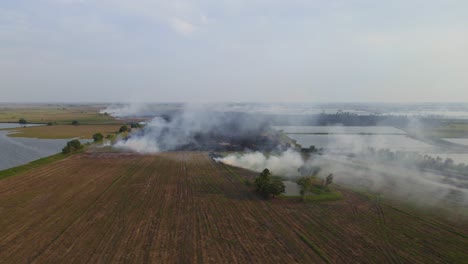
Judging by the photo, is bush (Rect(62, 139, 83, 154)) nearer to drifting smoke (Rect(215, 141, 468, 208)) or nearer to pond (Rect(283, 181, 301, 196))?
drifting smoke (Rect(215, 141, 468, 208))

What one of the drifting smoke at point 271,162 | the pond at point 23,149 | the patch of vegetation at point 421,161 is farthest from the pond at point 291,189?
the pond at point 23,149

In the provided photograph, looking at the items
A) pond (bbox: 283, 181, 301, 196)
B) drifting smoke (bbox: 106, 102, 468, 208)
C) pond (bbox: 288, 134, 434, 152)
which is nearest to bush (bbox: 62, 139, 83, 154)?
drifting smoke (bbox: 106, 102, 468, 208)

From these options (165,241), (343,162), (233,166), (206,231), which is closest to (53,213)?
(165,241)

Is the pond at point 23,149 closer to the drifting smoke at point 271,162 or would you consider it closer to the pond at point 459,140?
the drifting smoke at point 271,162

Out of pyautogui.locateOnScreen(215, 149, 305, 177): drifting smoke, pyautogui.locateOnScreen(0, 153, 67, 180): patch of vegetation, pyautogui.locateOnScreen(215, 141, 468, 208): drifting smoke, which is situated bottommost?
pyautogui.locateOnScreen(215, 141, 468, 208): drifting smoke

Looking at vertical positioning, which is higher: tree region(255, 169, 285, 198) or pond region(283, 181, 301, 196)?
tree region(255, 169, 285, 198)

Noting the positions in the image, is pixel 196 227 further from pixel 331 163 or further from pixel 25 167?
pixel 331 163

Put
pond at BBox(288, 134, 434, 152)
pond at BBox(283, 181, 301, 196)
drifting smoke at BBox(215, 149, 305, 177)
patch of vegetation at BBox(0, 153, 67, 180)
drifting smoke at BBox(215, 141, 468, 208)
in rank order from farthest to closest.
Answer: pond at BBox(288, 134, 434, 152) → drifting smoke at BBox(215, 149, 305, 177) → patch of vegetation at BBox(0, 153, 67, 180) → drifting smoke at BBox(215, 141, 468, 208) → pond at BBox(283, 181, 301, 196)

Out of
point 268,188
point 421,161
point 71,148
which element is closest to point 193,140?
point 71,148

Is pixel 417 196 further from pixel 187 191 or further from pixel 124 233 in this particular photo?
pixel 124 233
